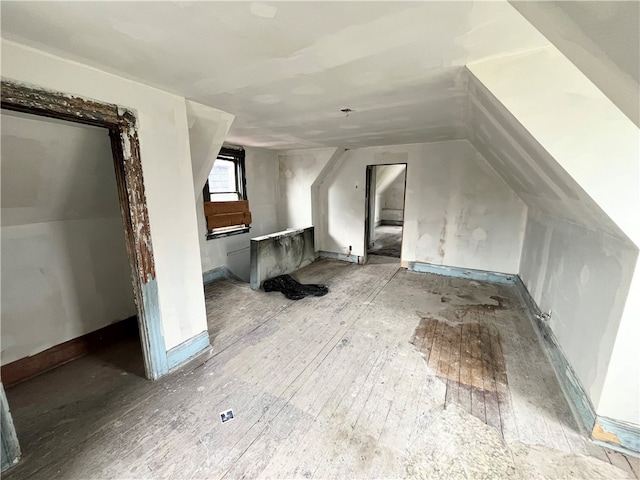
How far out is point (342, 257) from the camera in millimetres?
5465

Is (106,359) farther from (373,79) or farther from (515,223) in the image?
(515,223)

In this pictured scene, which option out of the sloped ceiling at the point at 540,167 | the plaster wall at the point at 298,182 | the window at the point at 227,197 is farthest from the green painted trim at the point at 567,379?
the window at the point at 227,197

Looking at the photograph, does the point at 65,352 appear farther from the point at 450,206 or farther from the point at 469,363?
the point at 450,206

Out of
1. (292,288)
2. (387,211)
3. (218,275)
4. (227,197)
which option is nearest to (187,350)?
(292,288)

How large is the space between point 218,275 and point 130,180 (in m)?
2.74

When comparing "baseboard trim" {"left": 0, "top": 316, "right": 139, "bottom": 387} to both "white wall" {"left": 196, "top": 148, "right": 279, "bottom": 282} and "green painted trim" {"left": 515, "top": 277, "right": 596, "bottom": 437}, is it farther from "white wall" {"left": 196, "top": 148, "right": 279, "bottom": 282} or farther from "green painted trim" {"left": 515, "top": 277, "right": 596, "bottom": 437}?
"green painted trim" {"left": 515, "top": 277, "right": 596, "bottom": 437}

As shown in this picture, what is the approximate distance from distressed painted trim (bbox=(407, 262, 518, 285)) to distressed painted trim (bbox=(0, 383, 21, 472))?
4790 mm

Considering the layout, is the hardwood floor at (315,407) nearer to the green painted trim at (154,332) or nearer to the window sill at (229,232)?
the green painted trim at (154,332)

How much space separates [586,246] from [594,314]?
532 millimetres

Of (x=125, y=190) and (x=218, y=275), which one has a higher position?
(x=125, y=190)

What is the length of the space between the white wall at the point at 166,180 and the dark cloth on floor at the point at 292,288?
144 centimetres

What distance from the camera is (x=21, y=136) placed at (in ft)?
5.52

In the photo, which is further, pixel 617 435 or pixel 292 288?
pixel 292 288

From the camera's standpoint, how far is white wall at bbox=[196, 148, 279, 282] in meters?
4.17
